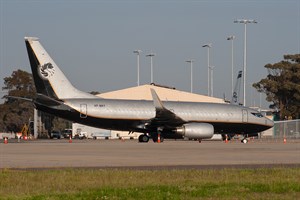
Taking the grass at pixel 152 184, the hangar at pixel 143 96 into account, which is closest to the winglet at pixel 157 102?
the grass at pixel 152 184

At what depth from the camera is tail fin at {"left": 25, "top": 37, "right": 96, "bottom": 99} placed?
5425 cm

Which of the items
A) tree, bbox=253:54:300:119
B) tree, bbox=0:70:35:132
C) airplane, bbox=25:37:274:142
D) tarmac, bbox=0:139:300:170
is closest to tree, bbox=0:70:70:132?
tree, bbox=0:70:35:132

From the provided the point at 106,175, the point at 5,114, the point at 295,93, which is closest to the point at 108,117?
the point at 106,175

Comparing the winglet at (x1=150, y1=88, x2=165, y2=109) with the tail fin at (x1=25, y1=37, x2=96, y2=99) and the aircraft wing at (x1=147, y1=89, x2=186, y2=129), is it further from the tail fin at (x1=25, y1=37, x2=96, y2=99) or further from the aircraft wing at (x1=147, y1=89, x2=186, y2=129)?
the tail fin at (x1=25, y1=37, x2=96, y2=99)

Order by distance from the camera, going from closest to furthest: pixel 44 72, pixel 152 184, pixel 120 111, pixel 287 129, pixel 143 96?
1. pixel 152 184
2. pixel 44 72
3. pixel 120 111
4. pixel 287 129
5. pixel 143 96

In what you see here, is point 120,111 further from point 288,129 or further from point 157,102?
point 288,129

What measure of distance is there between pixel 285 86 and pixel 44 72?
78.8 meters

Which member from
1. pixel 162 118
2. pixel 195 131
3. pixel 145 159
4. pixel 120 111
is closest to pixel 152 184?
pixel 145 159

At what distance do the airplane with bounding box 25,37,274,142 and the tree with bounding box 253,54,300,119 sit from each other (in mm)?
66656

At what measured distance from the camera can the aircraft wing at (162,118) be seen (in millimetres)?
55375

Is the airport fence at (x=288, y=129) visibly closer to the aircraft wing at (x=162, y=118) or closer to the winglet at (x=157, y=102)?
the aircraft wing at (x=162, y=118)

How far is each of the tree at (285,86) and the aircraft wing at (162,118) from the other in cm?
6940

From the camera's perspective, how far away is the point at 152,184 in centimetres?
1694

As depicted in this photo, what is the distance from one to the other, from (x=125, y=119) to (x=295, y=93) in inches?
2950
